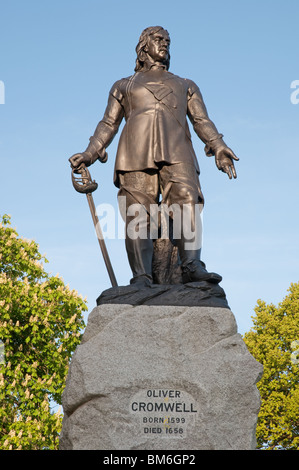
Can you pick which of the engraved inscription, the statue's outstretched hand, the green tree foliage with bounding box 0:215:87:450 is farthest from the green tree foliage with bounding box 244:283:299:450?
the engraved inscription

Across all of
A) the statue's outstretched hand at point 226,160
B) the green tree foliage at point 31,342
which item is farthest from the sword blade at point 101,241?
the green tree foliage at point 31,342

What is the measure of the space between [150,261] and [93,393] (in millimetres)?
1652

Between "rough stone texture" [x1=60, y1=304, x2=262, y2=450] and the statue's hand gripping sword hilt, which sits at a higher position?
the statue's hand gripping sword hilt

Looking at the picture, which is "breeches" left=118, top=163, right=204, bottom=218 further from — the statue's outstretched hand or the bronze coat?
the statue's outstretched hand

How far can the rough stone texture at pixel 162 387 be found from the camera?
5.79 m

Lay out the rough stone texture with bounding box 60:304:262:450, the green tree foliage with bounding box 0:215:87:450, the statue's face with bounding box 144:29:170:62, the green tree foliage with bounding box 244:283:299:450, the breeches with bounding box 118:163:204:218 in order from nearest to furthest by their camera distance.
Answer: the rough stone texture with bounding box 60:304:262:450 → the breeches with bounding box 118:163:204:218 → the statue's face with bounding box 144:29:170:62 → the green tree foliage with bounding box 0:215:87:450 → the green tree foliage with bounding box 244:283:299:450

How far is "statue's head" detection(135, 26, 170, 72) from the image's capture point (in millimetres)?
7703

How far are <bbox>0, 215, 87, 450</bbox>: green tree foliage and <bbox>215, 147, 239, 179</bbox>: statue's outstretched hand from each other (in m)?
10.0

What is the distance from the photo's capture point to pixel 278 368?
67.5 feet

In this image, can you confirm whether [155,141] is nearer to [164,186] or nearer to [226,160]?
[164,186]

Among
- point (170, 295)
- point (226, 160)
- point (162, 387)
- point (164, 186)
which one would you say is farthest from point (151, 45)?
point (162, 387)

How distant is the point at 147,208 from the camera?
714cm

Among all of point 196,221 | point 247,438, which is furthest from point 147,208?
point 247,438

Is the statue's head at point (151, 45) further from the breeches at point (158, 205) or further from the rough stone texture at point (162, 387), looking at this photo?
the rough stone texture at point (162, 387)
